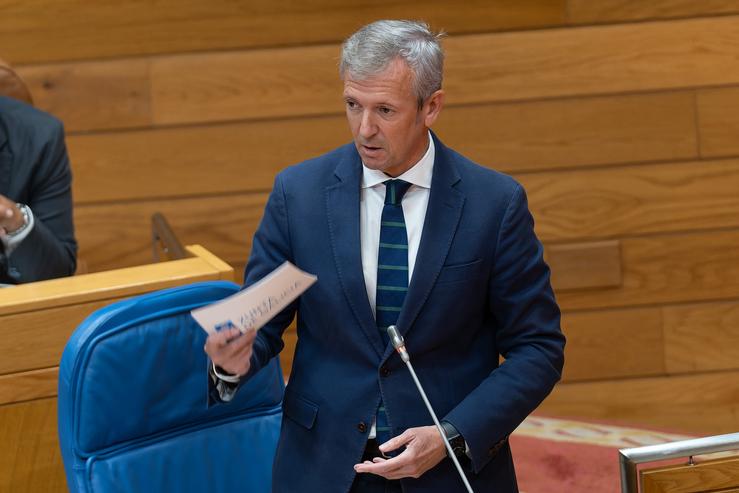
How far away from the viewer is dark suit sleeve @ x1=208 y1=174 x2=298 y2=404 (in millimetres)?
1506

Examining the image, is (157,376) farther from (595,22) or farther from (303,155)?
(595,22)

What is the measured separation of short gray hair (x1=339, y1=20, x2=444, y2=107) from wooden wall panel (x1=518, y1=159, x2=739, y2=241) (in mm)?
2215

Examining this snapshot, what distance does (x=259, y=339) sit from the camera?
150 cm

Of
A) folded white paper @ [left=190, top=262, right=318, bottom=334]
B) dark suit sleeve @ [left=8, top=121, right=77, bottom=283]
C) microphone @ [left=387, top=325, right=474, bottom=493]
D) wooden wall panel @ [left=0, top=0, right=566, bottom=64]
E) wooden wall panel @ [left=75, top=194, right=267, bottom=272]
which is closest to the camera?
folded white paper @ [left=190, top=262, right=318, bottom=334]

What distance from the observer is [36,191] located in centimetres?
264

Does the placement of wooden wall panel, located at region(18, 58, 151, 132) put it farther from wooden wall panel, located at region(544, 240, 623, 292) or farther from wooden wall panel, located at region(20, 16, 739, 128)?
wooden wall panel, located at region(544, 240, 623, 292)

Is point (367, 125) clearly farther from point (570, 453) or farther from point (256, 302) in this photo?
point (570, 453)

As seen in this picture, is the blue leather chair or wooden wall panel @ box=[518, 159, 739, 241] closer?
the blue leather chair

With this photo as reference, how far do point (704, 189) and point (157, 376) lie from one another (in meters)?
2.50

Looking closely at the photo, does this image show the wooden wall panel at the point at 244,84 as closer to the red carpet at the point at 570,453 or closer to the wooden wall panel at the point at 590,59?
the wooden wall panel at the point at 590,59

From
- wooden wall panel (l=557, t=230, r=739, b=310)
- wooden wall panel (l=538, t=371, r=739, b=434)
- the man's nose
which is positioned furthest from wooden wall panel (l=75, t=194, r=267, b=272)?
the man's nose

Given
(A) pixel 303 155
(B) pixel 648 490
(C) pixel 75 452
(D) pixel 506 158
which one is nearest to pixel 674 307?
(D) pixel 506 158

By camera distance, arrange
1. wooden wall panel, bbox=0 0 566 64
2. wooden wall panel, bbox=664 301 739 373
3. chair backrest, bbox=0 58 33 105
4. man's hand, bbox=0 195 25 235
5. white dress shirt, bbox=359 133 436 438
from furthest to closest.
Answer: wooden wall panel, bbox=664 301 739 373 < wooden wall panel, bbox=0 0 566 64 < chair backrest, bbox=0 58 33 105 < man's hand, bbox=0 195 25 235 < white dress shirt, bbox=359 133 436 438

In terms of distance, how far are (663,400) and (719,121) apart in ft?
3.08
